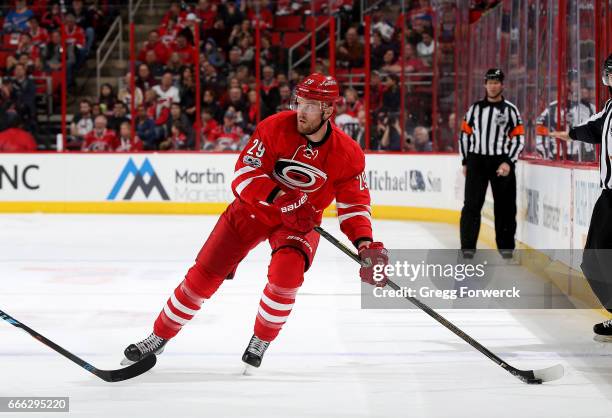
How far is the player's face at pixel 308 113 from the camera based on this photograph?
3756 mm

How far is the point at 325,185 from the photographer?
388cm

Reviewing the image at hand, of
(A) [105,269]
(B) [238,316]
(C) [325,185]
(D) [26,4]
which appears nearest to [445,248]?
(A) [105,269]

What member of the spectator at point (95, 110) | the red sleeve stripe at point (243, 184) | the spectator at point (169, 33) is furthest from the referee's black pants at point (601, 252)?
the spectator at point (169, 33)

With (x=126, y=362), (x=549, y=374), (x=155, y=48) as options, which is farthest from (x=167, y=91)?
(x=549, y=374)

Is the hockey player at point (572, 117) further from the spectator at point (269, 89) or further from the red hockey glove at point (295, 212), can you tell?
the spectator at point (269, 89)

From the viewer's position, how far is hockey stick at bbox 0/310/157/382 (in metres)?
3.52

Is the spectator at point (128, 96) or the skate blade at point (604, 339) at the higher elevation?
the spectator at point (128, 96)

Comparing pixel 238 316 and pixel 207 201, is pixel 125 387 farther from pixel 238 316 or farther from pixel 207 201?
pixel 207 201

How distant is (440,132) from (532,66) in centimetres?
350

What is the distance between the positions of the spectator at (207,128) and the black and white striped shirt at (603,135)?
6957 millimetres

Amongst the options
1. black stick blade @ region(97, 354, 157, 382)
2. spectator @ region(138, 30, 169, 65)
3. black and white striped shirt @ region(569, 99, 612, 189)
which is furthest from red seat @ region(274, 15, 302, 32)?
black stick blade @ region(97, 354, 157, 382)

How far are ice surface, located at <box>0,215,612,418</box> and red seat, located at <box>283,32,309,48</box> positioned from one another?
16.8 ft

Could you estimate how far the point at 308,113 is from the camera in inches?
148

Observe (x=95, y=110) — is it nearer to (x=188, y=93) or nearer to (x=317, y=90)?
(x=188, y=93)
